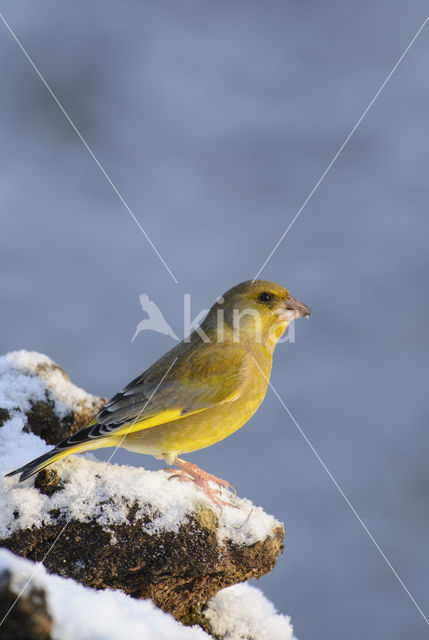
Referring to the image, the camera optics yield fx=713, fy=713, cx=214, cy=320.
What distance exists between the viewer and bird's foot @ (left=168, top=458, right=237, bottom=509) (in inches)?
103

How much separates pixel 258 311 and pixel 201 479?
891 millimetres

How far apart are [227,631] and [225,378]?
99cm

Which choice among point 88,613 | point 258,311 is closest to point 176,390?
point 258,311

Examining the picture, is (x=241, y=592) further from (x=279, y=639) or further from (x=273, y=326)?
(x=273, y=326)

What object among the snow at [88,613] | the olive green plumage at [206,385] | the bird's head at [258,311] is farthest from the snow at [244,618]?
the snow at [88,613]

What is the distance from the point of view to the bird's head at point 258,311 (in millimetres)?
3291

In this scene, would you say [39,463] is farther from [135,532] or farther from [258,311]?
[258,311]

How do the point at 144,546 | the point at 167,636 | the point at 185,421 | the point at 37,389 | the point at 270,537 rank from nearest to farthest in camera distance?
1. the point at 167,636
2. the point at 144,546
3. the point at 270,537
4. the point at 185,421
5. the point at 37,389

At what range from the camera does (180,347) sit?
11.0 feet

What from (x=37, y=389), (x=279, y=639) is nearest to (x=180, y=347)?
(x=37, y=389)

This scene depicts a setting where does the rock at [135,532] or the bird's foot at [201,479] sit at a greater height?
the bird's foot at [201,479]

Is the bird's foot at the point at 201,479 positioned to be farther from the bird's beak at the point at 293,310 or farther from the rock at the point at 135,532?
the bird's beak at the point at 293,310

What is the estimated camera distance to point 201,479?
2.75 metres
